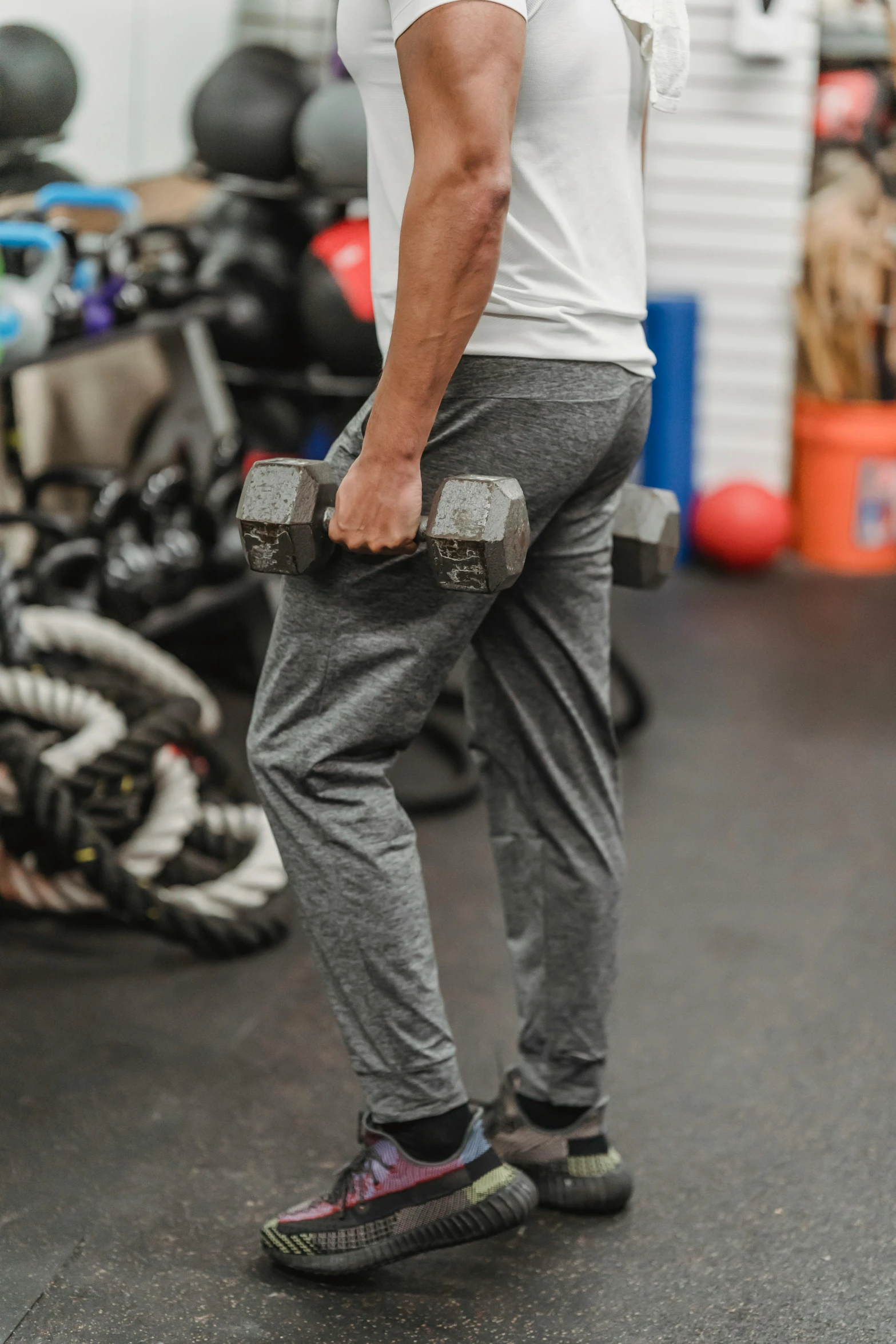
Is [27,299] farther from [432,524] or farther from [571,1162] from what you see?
[571,1162]

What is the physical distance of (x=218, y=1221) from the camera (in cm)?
154

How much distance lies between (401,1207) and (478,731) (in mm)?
473

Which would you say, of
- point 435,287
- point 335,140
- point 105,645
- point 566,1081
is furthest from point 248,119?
point 566,1081

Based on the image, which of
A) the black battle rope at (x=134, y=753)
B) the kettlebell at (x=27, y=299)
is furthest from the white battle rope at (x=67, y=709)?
the kettlebell at (x=27, y=299)

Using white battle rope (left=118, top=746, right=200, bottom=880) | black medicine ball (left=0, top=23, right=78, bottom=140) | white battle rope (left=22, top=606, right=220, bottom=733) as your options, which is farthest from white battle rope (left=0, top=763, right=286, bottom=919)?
black medicine ball (left=0, top=23, right=78, bottom=140)

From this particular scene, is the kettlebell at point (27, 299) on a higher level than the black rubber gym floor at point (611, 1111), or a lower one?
higher

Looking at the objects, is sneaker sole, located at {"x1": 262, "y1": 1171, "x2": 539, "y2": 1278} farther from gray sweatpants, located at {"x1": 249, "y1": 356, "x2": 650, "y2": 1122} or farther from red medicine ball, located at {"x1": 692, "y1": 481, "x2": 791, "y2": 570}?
red medicine ball, located at {"x1": 692, "y1": 481, "x2": 791, "y2": 570}

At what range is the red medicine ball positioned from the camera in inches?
155

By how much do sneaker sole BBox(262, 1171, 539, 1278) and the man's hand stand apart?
2.15ft

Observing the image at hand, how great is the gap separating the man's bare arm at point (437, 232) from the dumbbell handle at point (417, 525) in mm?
13

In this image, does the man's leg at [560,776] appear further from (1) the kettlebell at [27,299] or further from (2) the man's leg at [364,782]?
(1) the kettlebell at [27,299]

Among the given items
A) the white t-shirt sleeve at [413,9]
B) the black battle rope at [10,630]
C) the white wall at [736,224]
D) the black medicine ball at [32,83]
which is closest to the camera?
the white t-shirt sleeve at [413,9]

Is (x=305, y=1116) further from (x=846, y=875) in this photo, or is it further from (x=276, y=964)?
(x=846, y=875)

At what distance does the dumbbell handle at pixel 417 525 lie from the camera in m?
1.24
